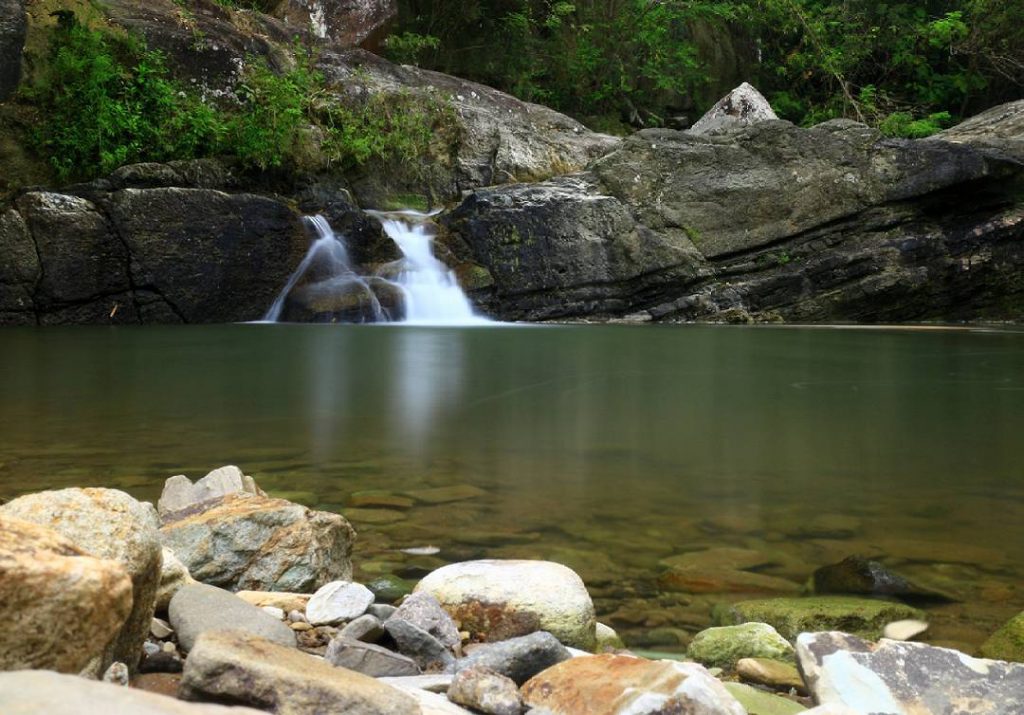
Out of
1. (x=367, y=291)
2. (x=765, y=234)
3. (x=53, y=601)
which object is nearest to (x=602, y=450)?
(x=53, y=601)

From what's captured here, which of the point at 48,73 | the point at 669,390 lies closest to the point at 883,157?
the point at 669,390

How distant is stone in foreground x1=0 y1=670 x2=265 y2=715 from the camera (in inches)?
36.7

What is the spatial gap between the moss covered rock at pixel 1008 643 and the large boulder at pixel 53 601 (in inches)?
74.4

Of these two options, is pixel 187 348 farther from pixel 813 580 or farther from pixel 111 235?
pixel 813 580

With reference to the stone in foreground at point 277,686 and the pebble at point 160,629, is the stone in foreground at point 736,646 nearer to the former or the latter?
the stone in foreground at point 277,686

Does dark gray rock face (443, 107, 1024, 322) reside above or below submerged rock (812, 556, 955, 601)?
above

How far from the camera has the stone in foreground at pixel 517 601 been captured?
6.99ft

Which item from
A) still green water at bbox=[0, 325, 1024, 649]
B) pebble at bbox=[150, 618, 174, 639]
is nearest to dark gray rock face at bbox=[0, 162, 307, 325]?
still green water at bbox=[0, 325, 1024, 649]

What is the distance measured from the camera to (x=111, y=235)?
37.7ft

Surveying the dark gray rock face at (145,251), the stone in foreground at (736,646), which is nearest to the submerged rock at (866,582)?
the stone in foreground at (736,646)

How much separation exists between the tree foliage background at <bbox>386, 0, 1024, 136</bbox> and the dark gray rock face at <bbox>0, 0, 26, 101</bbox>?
333 inches

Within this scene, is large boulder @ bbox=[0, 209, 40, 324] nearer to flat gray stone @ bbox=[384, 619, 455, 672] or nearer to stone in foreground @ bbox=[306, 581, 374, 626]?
stone in foreground @ bbox=[306, 581, 374, 626]

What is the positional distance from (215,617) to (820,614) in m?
1.47

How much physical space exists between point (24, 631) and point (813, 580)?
2052 millimetres
